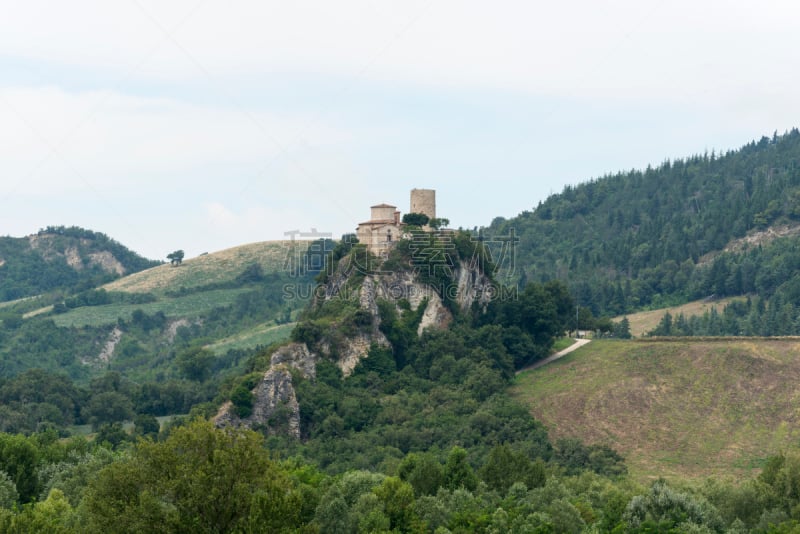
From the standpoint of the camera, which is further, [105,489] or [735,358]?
[735,358]

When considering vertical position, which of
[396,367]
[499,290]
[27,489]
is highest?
[499,290]

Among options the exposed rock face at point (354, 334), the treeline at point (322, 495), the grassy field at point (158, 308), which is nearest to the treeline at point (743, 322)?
the exposed rock face at point (354, 334)

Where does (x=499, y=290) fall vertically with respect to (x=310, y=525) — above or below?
above

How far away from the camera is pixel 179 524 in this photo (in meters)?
42.9

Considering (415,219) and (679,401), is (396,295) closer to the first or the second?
(415,219)

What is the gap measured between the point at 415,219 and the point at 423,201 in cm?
235

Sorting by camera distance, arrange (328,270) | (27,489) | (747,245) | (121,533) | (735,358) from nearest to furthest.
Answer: (121,533), (27,489), (735,358), (328,270), (747,245)

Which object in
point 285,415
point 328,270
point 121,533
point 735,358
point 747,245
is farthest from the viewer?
point 747,245

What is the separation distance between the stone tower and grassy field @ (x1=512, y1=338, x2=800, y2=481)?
1690cm

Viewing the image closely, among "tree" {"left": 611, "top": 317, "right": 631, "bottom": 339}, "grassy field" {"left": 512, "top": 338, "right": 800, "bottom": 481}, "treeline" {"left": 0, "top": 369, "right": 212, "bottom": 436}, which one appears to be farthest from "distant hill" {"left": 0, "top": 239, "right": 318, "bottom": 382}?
"grassy field" {"left": 512, "top": 338, "right": 800, "bottom": 481}

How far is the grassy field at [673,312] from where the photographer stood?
140 metres

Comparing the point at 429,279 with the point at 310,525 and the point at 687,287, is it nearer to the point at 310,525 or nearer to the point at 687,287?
the point at 310,525

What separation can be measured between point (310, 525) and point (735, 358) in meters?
56.1

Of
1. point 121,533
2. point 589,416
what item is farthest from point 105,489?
point 589,416
